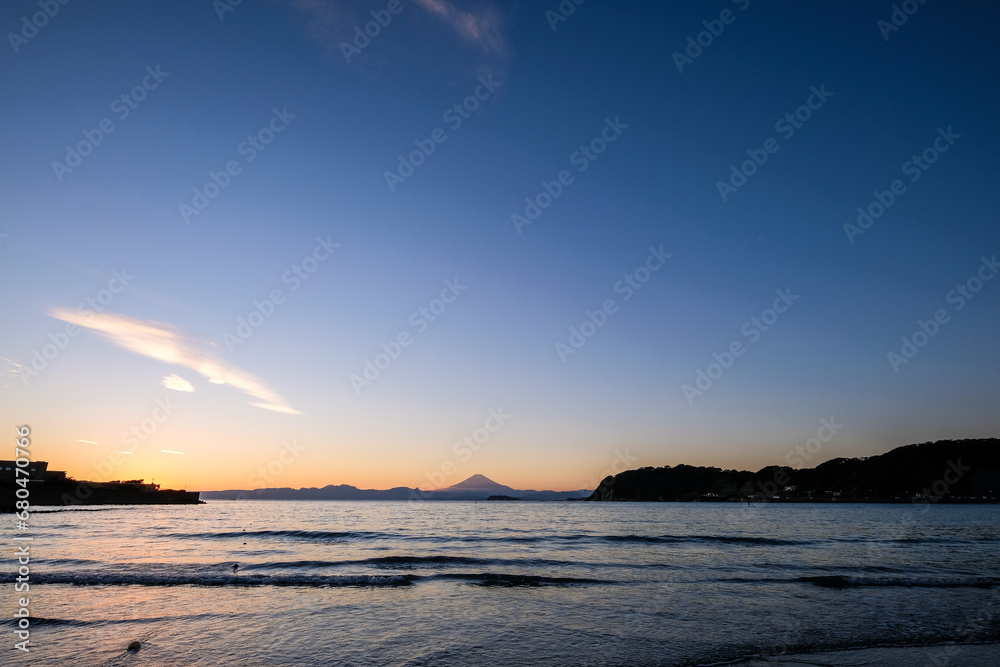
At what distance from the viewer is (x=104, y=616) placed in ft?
49.4

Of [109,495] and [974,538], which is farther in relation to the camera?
[109,495]

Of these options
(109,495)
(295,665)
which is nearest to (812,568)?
(295,665)

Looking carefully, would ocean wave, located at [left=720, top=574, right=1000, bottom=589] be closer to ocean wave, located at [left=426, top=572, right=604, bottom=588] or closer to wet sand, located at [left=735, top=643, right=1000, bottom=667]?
ocean wave, located at [left=426, top=572, right=604, bottom=588]

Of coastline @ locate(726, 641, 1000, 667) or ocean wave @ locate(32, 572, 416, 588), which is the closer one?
coastline @ locate(726, 641, 1000, 667)

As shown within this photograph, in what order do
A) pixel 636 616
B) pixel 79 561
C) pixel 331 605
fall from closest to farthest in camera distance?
pixel 636 616
pixel 331 605
pixel 79 561

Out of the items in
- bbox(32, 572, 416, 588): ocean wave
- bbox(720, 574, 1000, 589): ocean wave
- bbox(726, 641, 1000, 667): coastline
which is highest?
bbox(726, 641, 1000, 667): coastline

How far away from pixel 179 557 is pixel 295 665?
25144mm

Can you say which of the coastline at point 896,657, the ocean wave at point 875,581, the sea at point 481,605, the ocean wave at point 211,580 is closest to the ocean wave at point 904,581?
the ocean wave at point 875,581

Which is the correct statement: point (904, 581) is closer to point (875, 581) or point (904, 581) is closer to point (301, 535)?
point (875, 581)

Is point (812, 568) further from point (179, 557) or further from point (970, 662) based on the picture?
point (179, 557)

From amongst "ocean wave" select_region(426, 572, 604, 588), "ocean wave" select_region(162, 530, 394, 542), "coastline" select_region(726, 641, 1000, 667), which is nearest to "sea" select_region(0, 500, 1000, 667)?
"ocean wave" select_region(426, 572, 604, 588)

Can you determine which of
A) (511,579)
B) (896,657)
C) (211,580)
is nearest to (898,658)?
(896,657)

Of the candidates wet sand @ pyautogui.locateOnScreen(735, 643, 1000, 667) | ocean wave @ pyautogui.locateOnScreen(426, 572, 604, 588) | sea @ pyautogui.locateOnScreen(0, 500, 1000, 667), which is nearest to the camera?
wet sand @ pyautogui.locateOnScreen(735, 643, 1000, 667)

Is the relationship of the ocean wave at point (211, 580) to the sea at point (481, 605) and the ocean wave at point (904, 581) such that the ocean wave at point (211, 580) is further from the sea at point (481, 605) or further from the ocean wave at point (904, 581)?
the ocean wave at point (904, 581)
